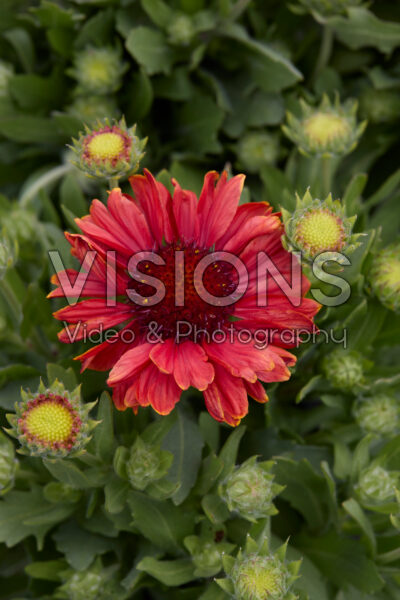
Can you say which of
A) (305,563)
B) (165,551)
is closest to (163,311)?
(165,551)

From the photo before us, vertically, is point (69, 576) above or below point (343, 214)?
below

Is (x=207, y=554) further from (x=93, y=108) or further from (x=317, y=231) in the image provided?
(x=93, y=108)

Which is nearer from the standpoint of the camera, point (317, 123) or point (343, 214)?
point (343, 214)

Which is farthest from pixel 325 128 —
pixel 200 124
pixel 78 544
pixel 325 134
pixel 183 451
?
pixel 78 544

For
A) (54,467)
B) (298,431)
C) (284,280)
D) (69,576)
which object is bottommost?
(69,576)

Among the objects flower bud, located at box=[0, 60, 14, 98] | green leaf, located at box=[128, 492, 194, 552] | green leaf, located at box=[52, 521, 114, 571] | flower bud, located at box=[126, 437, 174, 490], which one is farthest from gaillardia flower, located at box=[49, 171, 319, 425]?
flower bud, located at box=[0, 60, 14, 98]

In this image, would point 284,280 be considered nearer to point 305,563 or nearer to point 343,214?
point 343,214
